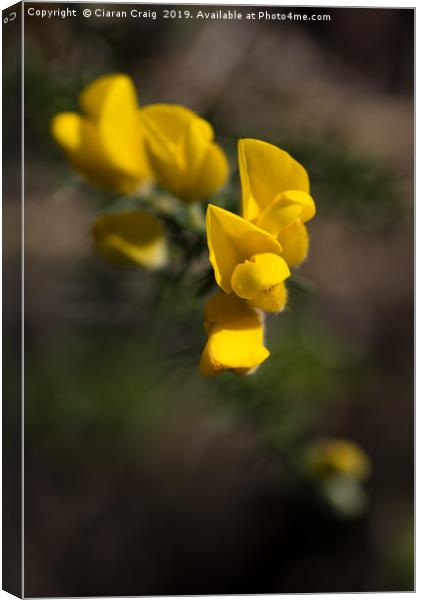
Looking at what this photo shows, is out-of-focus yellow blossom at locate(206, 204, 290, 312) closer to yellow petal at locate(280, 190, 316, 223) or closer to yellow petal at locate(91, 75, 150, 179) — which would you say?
yellow petal at locate(280, 190, 316, 223)

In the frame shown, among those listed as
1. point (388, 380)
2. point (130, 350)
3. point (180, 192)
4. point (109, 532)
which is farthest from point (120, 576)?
point (180, 192)

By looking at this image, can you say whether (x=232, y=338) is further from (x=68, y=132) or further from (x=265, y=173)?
(x=68, y=132)

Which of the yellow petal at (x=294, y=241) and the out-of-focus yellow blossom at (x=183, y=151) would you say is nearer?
the yellow petal at (x=294, y=241)

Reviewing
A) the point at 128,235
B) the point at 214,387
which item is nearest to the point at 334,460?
the point at 214,387

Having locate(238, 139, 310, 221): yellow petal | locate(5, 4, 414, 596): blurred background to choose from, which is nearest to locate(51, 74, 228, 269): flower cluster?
locate(238, 139, 310, 221): yellow petal

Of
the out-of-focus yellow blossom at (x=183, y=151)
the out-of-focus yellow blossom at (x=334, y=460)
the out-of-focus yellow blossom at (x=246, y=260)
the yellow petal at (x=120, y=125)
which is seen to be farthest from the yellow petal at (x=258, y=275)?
the out-of-focus yellow blossom at (x=334, y=460)

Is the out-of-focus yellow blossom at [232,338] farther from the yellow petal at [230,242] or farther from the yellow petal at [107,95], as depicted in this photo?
the yellow petal at [107,95]

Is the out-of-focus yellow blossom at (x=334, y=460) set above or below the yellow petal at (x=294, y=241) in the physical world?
below
